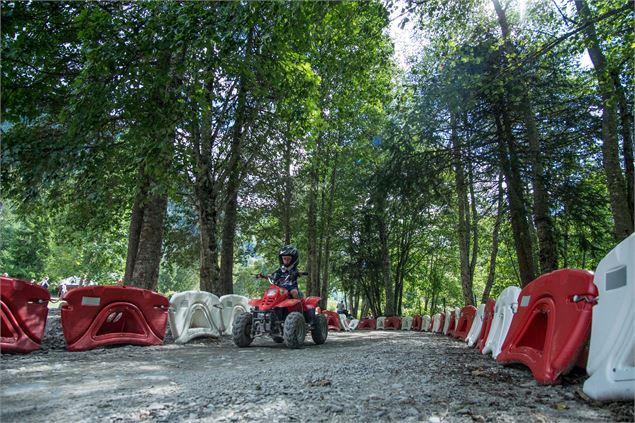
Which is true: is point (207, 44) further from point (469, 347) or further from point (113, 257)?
point (113, 257)

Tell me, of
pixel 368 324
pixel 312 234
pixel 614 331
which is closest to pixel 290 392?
pixel 614 331

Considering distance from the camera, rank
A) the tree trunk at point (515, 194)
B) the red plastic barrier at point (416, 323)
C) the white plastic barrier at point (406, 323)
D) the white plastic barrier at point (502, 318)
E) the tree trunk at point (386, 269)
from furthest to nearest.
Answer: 1. the tree trunk at point (386, 269)
2. the white plastic barrier at point (406, 323)
3. the red plastic barrier at point (416, 323)
4. the tree trunk at point (515, 194)
5. the white plastic barrier at point (502, 318)

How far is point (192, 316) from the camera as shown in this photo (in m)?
9.27

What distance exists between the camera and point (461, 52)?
32.9 ft

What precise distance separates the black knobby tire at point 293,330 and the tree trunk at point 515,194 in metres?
6.18

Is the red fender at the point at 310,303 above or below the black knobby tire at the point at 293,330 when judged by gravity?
above

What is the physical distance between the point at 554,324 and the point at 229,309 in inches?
305

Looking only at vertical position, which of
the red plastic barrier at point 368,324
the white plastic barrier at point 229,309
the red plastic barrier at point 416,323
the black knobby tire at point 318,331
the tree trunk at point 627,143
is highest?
the tree trunk at point 627,143

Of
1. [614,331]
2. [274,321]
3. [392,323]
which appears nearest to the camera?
[614,331]

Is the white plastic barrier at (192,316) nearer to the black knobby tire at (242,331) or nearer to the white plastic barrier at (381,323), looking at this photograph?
the black knobby tire at (242,331)

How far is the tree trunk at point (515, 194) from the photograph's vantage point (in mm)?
10570

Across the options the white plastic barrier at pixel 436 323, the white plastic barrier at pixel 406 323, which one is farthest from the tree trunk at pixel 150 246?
the white plastic barrier at pixel 406 323

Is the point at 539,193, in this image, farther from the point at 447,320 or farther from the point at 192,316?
the point at 192,316

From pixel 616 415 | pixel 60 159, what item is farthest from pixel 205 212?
pixel 616 415
